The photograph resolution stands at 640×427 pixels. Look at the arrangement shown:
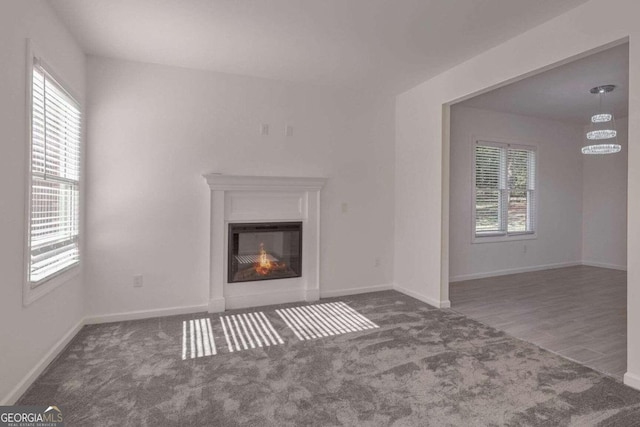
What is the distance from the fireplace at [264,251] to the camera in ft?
13.3

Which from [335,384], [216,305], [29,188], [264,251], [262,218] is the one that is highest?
[29,188]

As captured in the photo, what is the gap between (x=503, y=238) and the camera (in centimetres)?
591

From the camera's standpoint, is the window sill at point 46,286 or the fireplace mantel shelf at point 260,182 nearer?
the window sill at point 46,286

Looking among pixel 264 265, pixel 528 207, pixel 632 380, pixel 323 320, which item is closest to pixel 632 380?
pixel 632 380

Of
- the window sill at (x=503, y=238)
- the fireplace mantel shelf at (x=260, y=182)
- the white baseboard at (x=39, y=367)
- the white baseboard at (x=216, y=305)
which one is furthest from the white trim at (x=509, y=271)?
the white baseboard at (x=39, y=367)

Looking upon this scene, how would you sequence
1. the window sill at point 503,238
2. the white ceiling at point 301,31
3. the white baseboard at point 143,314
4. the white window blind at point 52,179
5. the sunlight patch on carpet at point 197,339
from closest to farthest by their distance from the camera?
the white window blind at point 52,179 < the white ceiling at point 301,31 < the sunlight patch on carpet at point 197,339 < the white baseboard at point 143,314 < the window sill at point 503,238

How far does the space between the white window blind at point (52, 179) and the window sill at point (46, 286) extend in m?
0.05

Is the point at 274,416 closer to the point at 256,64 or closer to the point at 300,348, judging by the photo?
the point at 300,348

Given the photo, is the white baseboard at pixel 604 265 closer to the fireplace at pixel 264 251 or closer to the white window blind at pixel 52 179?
the fireplace at pixel 264 251

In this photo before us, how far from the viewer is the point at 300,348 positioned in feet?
9.66

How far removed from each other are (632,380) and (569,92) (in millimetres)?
3870

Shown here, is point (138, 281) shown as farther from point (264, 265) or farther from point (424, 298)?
point (424, 298)

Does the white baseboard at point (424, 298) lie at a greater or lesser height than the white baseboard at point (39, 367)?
greater

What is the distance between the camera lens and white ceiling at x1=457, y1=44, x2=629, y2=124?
146 inches
